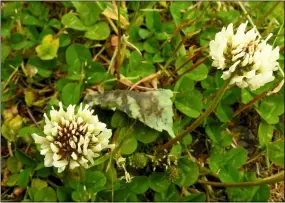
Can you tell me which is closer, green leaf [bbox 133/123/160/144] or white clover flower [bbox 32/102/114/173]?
white clover flower [bbox 32/102/114/173]

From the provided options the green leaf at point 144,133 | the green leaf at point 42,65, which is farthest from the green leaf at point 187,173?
the green leaf at point 42,65

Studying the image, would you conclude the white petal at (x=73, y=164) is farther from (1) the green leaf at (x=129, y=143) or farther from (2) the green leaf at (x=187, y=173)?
(2) the green leaf at (x=187, y=173)

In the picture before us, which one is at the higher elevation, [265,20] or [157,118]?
[265,20]

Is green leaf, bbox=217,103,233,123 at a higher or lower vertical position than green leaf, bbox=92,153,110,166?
higher

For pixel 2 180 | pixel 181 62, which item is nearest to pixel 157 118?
pixel 181 62

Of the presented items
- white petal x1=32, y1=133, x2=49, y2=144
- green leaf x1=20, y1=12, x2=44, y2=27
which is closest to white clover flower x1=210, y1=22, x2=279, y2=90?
white petal x1=32, y1=133, x2=49, y2=144

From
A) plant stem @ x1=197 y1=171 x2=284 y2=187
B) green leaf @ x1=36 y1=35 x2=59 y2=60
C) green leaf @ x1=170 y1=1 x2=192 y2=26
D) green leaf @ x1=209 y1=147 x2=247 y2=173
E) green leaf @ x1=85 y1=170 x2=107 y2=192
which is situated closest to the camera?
plant stem @ x1=197 y1=171 x2=284 y2=187

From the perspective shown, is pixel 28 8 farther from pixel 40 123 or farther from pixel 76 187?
pixel 76 187

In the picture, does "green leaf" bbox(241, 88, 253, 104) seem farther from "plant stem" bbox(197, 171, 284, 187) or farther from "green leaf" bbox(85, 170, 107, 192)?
"green leaf" bbox(85, 170, 107, 192)
